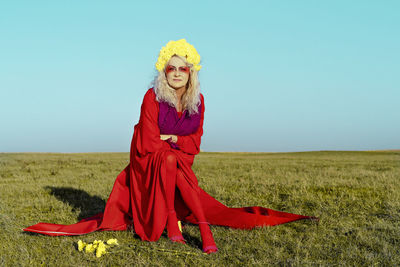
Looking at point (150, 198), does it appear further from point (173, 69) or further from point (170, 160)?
point (173, 69)

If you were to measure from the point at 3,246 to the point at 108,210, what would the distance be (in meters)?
1.56

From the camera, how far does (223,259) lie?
184 inches

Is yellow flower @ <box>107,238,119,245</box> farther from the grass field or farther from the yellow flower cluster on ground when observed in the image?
the grass field

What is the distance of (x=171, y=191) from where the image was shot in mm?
5324

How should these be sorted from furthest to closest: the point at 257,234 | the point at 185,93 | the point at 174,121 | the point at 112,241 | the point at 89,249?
the point at 257,234 < the point at 185,93 < the point at 174,121 < the point at 112,241 < the point at 89,249

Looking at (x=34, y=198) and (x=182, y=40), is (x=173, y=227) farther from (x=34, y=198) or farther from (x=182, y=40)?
(x=34, y=198)

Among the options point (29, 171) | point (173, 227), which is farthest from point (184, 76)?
point (29, 171)

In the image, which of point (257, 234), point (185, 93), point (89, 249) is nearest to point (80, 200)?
point (89, 249)

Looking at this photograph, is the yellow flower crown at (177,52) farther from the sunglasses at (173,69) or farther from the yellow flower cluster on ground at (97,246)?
the yellow flower cluster on ground at (97,246)

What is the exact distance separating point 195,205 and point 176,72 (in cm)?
193

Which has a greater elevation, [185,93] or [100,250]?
[185,93]

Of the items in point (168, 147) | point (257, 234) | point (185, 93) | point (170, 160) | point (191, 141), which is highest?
point (185, 93)

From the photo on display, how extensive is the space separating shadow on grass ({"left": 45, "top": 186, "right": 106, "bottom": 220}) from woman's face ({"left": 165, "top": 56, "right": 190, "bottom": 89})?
3.77 m

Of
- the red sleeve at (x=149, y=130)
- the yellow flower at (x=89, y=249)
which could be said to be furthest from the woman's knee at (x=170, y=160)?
the yellow flower at (x=89, y=249)
